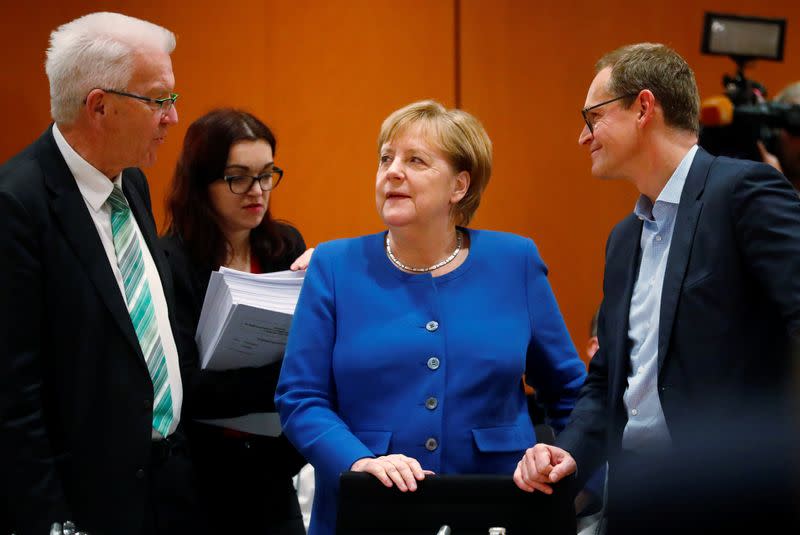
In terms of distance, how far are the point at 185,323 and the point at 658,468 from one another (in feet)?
3.98

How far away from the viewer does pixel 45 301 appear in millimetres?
2000

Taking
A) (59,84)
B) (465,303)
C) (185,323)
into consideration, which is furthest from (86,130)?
(465,303)

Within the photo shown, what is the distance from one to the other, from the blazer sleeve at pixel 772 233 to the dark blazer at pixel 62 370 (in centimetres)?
127

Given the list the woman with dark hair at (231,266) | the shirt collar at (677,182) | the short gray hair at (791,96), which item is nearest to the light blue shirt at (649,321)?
the shirt collar at (677,182)

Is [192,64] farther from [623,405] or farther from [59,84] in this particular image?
[623,405]

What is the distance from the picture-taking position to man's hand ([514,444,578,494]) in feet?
5.57

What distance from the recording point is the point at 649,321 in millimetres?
2041

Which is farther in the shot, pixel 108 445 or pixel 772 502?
pixel 108 445

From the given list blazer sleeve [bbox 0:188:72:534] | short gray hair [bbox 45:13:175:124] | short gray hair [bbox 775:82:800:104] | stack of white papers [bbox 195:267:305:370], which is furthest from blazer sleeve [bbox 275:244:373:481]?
short gray hair [bbox 775:82:800:104]

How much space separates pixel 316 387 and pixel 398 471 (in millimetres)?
375

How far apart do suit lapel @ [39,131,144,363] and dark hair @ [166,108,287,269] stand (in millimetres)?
582

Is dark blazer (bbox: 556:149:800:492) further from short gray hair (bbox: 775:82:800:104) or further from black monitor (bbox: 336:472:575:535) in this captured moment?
short gray hair (bbox: 775:82:800:104)

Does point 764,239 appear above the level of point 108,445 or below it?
above

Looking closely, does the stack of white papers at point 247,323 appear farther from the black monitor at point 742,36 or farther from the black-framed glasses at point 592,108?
the black monitor at point 742,36
